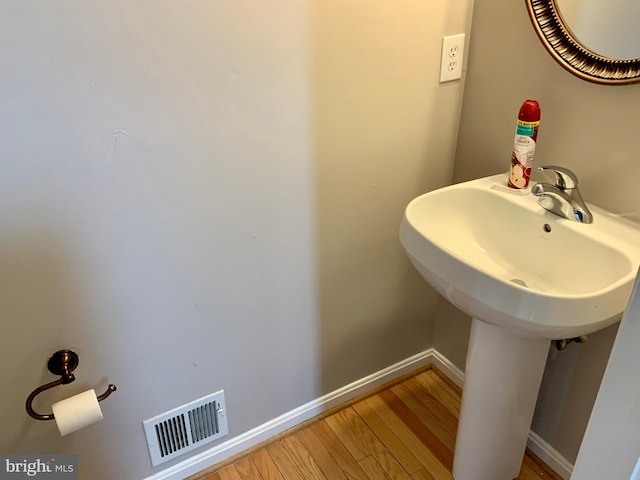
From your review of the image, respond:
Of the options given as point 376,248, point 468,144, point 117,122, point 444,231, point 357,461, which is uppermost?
point 117,122

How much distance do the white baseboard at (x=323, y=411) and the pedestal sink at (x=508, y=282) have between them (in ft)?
0.42

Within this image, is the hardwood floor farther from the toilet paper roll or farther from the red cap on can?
the red cap on can

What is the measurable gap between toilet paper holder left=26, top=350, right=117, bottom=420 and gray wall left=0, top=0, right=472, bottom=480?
0.03 m

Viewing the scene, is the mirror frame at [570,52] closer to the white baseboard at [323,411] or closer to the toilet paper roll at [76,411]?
the white baseboard at [323,411]

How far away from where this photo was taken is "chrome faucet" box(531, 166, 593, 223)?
121 centimetres

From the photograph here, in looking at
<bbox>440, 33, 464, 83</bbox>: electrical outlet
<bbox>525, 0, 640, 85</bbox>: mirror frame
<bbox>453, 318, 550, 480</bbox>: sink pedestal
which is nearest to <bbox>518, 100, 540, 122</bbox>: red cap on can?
<bbox>525, 0, 640, 85</bbox>: mirror frame

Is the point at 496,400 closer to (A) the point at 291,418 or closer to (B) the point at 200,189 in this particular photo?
(A) the point at 291,418

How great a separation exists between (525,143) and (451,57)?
353 millimetres

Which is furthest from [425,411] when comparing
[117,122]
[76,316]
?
[117,122]

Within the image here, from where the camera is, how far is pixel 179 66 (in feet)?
3.62

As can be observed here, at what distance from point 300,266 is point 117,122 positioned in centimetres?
62

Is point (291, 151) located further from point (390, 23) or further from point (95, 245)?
point (95, 245)

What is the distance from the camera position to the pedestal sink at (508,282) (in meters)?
1.01

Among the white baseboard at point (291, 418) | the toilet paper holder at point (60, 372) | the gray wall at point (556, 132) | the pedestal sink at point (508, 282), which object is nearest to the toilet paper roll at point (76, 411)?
the toilet paper holder at point (60, 372)
